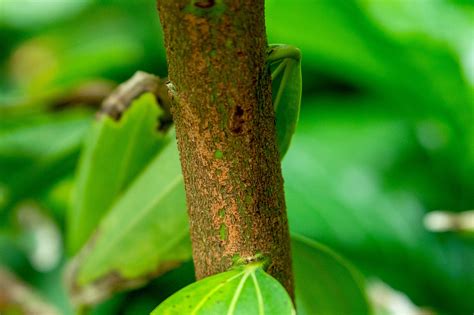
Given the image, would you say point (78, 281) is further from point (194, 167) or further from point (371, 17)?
point (371, 17)

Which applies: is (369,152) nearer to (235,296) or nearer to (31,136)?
(31,136)

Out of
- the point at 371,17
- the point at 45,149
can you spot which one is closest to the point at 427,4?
the point at 371,17

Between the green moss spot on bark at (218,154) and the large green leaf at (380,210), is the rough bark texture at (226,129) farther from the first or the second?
the large green leaf at (380,210)

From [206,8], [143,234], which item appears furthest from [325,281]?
[206,8]

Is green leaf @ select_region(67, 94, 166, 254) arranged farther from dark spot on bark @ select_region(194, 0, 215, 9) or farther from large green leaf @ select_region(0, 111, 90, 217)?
large green leaf @ select_region(0, 111, 90, 217)

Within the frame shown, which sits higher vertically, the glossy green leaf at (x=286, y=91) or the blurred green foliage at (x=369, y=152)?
the glossy green leaf at (x=286, y=91)

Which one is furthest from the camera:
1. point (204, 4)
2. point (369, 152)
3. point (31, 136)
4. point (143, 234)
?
point (369, 152)

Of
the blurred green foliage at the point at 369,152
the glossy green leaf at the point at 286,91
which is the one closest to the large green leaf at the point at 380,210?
the blurred green foliage at the point at 369,152
